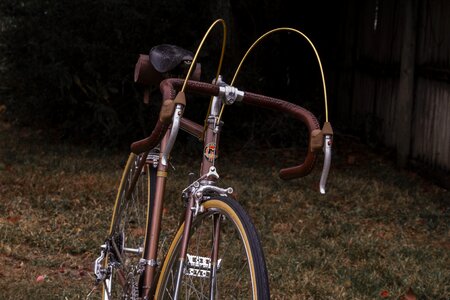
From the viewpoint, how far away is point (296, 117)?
A: 8.48 ft

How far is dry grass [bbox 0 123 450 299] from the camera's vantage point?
502 centimetres

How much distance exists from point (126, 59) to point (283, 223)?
4.16m

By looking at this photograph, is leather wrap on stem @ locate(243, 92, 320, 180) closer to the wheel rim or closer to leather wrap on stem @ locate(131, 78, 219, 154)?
leather wrap on stem @ locate(131, 78, 219, 154)

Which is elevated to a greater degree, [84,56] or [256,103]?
[256,103]

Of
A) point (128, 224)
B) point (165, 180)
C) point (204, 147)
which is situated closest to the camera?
point (204, 147)

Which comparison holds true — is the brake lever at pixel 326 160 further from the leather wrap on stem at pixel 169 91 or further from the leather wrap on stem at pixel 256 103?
the leather wrap on stem at pixel 169 91

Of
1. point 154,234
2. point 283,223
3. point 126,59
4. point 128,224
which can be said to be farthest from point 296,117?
point 126,59

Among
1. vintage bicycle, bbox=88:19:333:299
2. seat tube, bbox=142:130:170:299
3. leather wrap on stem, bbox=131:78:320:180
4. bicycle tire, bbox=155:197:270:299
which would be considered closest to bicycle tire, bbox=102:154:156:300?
vintage bicycle, bbox=88:19:333:299

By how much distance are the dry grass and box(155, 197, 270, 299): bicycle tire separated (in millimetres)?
1847

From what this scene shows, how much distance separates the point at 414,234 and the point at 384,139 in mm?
4136

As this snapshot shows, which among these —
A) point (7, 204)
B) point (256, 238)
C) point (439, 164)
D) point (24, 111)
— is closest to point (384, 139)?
point (439, 164)

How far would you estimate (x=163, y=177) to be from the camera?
3064mm

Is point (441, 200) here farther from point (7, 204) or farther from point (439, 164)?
point (7, 204)

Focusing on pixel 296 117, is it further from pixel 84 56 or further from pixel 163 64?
pixel 84 56
